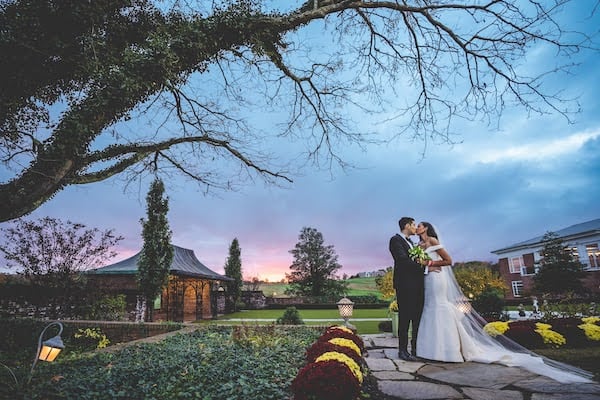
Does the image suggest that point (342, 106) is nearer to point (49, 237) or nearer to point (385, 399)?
point (385, 399)

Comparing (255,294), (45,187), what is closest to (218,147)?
(45,187)

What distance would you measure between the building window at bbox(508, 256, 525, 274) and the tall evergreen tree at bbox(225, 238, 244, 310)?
2859 cm

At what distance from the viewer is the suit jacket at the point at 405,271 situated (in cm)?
523

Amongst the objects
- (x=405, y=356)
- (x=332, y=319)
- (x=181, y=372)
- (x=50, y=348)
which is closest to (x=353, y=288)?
(x=332, y=319)

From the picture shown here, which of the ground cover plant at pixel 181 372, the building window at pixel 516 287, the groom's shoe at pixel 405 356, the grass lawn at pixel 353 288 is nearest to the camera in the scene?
the ground cover plant at pixel 181 372

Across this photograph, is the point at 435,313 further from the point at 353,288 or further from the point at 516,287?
the point at 353,288

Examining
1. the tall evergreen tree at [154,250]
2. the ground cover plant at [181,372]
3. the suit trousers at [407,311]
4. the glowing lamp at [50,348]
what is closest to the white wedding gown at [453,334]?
the suit trousers at [407,311]

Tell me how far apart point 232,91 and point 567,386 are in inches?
271

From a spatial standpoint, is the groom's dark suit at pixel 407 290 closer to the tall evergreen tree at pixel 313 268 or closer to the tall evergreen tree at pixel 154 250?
the tall evergreen tree at pixel 154 250

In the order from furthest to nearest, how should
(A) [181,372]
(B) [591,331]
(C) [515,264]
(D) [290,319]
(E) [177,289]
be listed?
(C) [515,264] < (E) [177,289] < (D) [290,319] < (B) [591,331] < (A) [181,372]

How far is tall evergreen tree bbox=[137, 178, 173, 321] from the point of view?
15.9 meters

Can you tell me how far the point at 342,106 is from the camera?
653 cm

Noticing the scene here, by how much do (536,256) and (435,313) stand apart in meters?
32.1

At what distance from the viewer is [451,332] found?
15.9 feet
